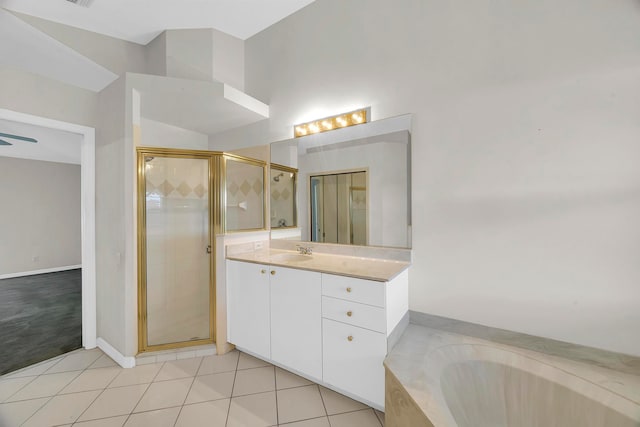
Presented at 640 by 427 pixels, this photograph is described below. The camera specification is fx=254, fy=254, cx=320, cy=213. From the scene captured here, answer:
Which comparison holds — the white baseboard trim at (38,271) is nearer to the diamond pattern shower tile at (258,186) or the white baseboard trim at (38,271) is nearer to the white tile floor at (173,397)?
the white tile floor at (173,397)

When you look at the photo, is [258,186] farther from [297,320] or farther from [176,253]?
[297,320]

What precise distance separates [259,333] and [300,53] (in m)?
2.53

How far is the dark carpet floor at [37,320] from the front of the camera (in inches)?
88.4

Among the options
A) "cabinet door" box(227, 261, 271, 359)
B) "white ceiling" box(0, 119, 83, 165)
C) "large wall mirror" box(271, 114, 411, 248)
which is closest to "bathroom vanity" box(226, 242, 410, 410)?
"cabinet door" box(227, 261, 271, 359)

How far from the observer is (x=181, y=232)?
249cm

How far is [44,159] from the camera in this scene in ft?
16.8

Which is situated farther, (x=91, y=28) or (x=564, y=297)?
(x=91, y=28)

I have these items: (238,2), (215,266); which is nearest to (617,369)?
(215,266)

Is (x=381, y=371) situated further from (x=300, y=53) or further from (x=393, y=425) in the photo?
(x=300, y=53)

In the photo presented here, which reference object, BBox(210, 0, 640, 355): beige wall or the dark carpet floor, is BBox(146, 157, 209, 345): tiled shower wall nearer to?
the dark carpet floor

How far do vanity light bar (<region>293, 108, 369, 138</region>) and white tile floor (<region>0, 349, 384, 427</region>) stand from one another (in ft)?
6.61

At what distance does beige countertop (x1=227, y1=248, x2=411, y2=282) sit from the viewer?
5.16 ft

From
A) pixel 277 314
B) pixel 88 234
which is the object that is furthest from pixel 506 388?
pixel 88 234

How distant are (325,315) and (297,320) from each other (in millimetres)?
251
